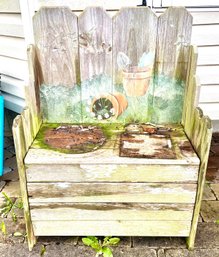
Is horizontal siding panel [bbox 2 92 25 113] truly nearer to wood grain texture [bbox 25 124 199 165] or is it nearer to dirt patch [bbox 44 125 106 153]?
dirt patch [bbox 44 125 106 153]

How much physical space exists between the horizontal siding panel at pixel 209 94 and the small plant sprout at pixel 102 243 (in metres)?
1.75

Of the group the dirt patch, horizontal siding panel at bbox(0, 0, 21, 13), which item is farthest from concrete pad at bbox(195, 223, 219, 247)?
horizontal siding panel at bbox(0, 0, 21, 13)

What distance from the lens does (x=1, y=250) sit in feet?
6.40

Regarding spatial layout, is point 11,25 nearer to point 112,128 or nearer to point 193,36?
point 112,128

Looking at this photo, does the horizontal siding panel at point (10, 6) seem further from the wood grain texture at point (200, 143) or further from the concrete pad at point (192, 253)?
the concrete pad at point (192, 253)

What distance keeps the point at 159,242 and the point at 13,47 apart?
6.97ft

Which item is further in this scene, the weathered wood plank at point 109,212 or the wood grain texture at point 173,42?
the wood grain texture at point 173,42

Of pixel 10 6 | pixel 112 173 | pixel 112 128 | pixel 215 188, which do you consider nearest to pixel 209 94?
pixel 215 188

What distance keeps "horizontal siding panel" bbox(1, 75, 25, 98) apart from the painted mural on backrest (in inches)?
37.6

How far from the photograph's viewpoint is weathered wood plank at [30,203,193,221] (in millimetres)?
1823

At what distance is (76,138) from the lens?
1.98m

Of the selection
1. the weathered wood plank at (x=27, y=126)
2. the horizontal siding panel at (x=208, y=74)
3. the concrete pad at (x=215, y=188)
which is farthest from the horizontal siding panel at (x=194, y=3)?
the weathered wood plank at (x=27, y=126)

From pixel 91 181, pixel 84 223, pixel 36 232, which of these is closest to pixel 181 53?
pixel 91 181

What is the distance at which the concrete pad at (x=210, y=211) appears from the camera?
220cm
